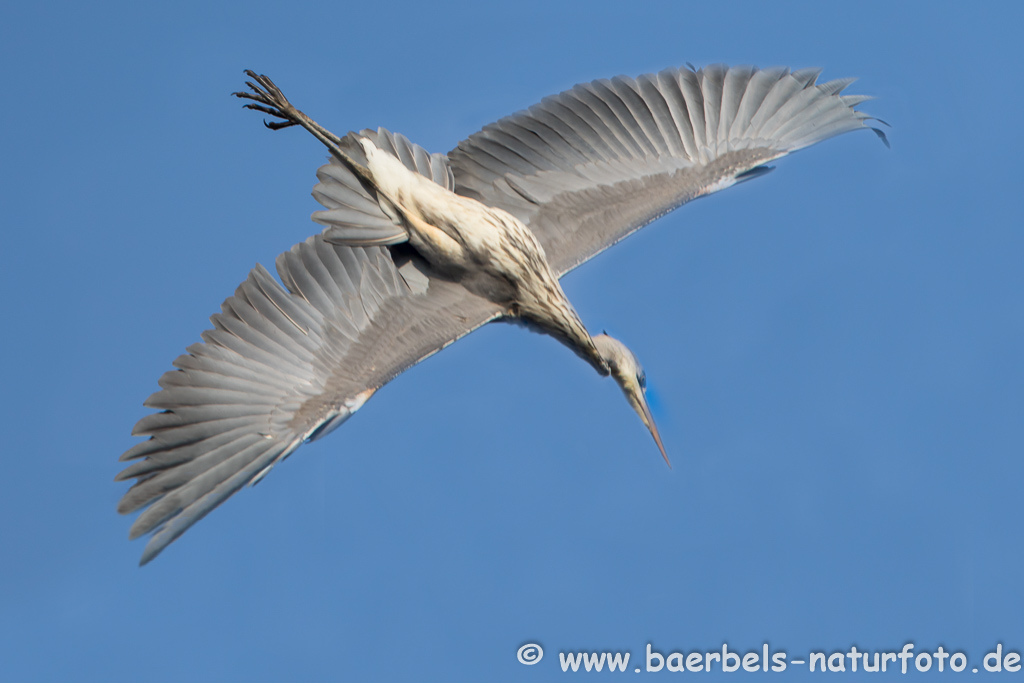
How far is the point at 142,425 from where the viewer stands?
7.43 metres

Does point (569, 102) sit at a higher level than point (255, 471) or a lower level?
higher

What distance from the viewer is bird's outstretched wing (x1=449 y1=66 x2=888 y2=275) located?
9375 millimetres

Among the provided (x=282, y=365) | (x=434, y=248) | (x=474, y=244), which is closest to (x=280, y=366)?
(x=282, y=365)

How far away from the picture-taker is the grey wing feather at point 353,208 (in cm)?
826

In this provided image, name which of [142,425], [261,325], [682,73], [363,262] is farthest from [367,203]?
[682,73]

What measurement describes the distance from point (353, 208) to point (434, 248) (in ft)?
2.01

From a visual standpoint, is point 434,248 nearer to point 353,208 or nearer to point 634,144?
point 353,208

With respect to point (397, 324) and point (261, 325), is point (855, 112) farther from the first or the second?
point (261, 325)

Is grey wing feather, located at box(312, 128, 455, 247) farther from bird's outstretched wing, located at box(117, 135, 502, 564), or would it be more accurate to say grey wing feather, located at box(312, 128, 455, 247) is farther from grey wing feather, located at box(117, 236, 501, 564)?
grey wing feather, located at box(117, 236, 501, 564)

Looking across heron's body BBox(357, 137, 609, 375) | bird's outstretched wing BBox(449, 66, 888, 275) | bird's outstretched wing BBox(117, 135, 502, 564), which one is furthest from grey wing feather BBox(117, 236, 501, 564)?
bird's outstretched wing BBox(449, 66, 888, 275)

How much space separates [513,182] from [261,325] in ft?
8.10

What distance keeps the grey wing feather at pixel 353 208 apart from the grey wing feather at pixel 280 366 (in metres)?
0.20

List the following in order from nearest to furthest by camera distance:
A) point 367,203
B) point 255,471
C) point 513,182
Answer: point 255,471
point 367,203
point 513,182

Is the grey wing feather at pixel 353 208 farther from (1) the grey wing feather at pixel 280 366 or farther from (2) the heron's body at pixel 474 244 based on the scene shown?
(1) the grey wing feather at pixel 280 366
